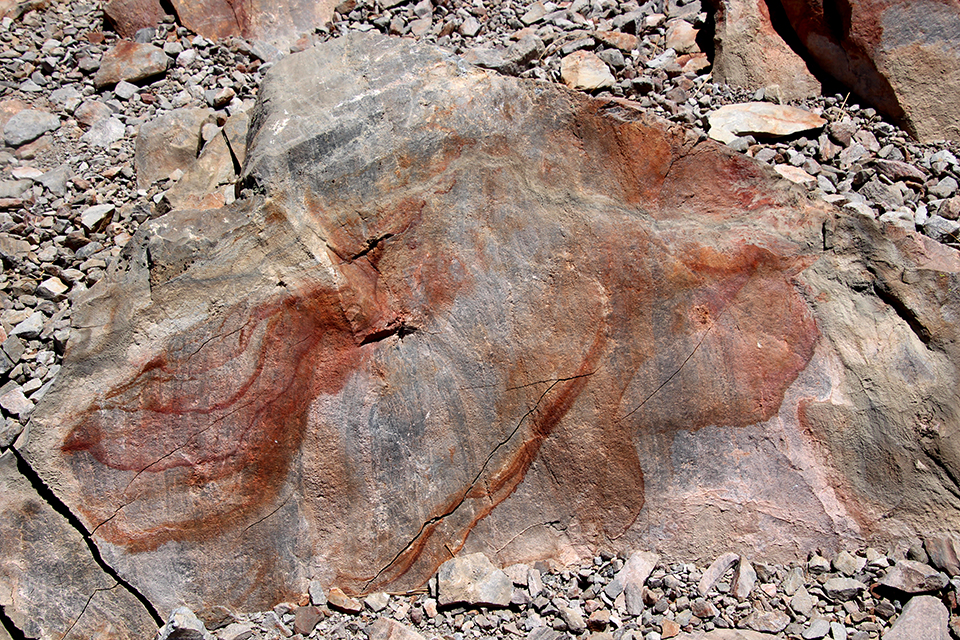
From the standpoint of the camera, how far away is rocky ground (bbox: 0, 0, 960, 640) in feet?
9.48

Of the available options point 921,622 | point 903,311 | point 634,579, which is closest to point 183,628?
point 634,579

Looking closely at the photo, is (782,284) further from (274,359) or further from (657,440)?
(274,359)

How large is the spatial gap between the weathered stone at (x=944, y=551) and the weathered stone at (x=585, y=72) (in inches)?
112

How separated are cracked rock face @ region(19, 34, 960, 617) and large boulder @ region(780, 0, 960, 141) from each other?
1.42m

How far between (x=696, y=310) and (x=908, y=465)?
974mm

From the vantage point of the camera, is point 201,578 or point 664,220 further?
point 664,220

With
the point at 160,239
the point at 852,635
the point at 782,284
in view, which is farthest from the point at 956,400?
the point at 160,239

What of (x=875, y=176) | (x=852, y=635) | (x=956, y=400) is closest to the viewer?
(x=852, y=635)

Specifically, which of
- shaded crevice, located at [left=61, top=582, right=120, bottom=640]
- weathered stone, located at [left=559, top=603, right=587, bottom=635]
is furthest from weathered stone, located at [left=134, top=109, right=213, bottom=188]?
weathered stone, located at [left=559, top=603, right=587, bottom=635]

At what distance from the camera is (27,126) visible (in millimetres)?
4691

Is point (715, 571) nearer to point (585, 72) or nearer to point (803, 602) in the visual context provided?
point (803, 602)

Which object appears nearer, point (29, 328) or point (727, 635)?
point (727, 635)

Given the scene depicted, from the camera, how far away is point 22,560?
2850mm

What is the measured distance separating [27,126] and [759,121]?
4.20m
